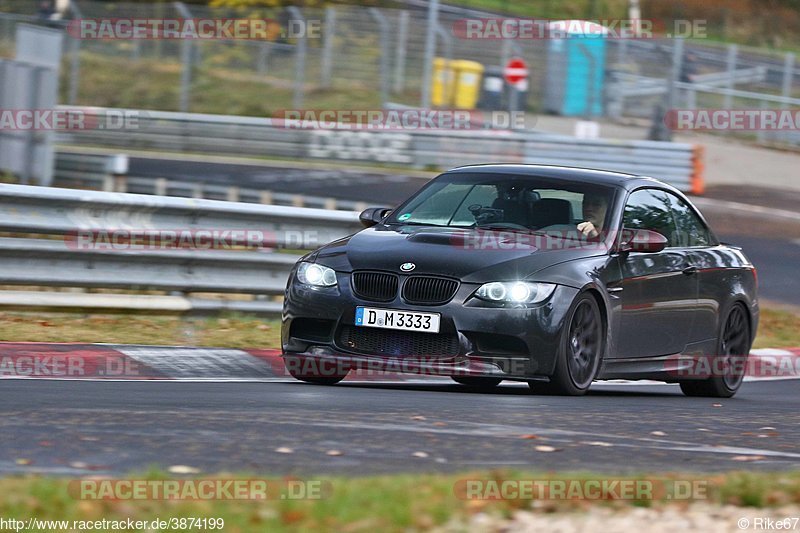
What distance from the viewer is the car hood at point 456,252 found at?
875cm

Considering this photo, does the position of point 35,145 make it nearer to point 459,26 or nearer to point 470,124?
point 470,124

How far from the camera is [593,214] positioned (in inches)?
384

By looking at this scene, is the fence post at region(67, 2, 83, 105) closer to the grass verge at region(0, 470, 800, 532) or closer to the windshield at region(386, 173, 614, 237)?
the windshield at region(386, 173, 614, 237)

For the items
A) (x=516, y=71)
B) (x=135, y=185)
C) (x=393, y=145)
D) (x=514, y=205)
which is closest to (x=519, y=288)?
(x=514, y=205)

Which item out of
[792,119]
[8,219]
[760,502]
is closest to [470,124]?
[792,119]

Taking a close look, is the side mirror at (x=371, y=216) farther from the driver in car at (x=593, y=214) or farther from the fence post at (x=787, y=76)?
the fence post at (x=787, y=76)

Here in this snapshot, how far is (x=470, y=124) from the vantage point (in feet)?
105

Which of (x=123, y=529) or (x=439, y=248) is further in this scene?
(x=439, y=248)

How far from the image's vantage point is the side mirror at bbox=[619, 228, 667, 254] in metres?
9.72

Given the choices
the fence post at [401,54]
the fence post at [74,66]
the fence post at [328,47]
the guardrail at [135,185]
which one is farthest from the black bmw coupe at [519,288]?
Result: the fence post at [74,66]

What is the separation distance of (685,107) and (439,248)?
2714cm

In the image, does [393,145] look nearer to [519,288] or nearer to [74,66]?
[74,66]

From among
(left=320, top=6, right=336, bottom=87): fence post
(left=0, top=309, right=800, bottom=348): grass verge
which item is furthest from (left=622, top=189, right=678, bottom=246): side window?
(left=320, top=6, right=336, bottom=87): fence post

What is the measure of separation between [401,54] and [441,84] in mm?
2535
